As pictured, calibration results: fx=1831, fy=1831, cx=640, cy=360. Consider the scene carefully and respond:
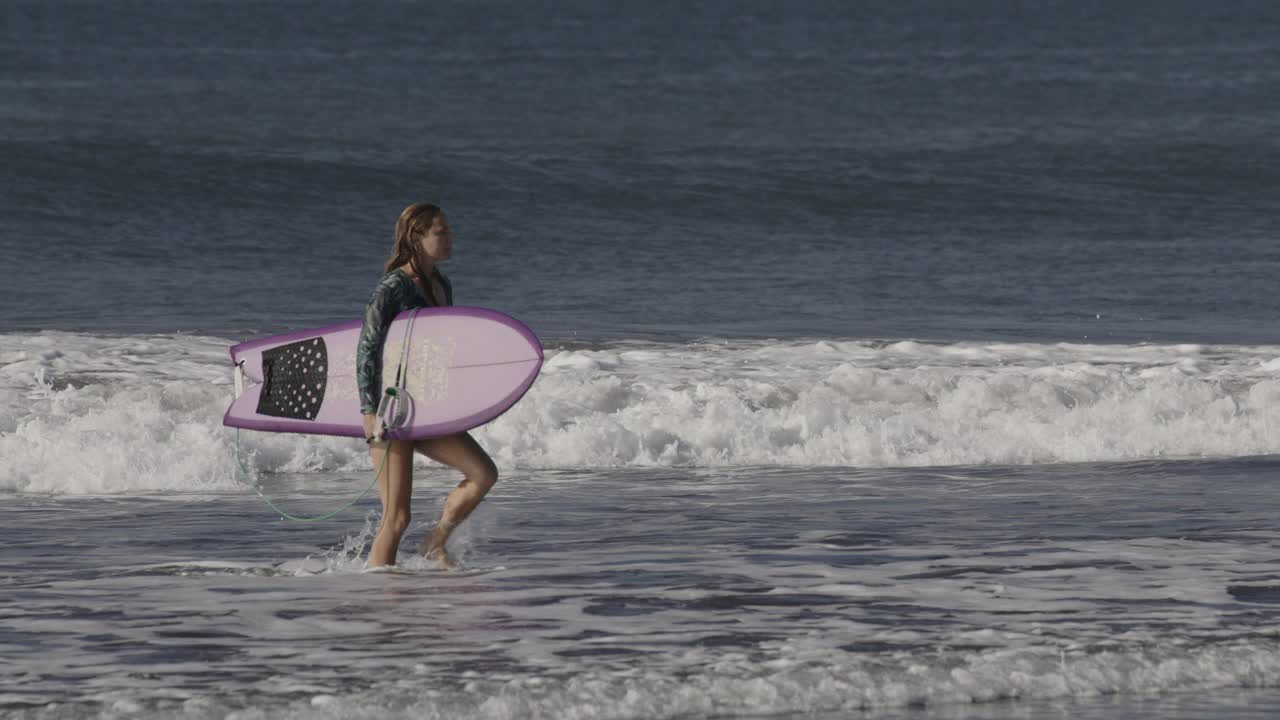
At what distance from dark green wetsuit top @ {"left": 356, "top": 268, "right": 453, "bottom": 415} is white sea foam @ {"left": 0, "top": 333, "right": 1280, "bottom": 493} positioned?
374 cm

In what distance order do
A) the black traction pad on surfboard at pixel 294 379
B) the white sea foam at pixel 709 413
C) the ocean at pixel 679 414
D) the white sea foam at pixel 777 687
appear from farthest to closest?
the white sea foam at pixel 709 413
the black traction pad on surfboard at pixel 294 379
the ocean at pixel 679 414
the white sea foam at pixel 777 687

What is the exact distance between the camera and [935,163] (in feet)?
105

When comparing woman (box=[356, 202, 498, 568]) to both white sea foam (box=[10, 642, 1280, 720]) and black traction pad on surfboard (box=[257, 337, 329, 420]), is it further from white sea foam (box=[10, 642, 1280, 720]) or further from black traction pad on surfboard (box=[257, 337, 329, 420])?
white sea foam (box=[10, 642, 1280, 720])

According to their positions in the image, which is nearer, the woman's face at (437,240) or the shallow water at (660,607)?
the shallow water at (660,607)

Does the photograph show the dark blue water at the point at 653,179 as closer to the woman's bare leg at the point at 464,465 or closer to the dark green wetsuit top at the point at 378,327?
the woman's bare leg at the point at 464,465

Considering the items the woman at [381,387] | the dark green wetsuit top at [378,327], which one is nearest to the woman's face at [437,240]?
the woman at [381,387]

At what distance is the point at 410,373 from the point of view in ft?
23.2

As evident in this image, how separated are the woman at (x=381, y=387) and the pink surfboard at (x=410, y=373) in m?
0.08

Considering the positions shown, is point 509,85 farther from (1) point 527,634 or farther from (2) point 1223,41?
(1) point 527,634

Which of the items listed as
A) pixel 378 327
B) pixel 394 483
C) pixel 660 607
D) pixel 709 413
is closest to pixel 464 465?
pixel 394 483

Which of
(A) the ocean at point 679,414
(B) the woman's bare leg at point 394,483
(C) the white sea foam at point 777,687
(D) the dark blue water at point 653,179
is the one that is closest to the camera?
(C) the white sea foam at point 777,687

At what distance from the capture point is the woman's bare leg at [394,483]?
7.04 metres

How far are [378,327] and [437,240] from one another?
0.39m

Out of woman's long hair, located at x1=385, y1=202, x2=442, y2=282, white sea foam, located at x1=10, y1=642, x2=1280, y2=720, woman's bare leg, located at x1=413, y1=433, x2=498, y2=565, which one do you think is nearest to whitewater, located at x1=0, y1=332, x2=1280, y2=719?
white sea foam, located at x1=10, y1=642, x2=1280, y2=720
